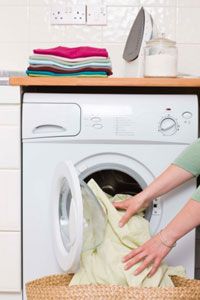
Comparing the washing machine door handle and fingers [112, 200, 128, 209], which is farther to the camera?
fingers [112, 200, 128, 209]

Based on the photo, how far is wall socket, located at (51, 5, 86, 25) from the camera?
2447 mm

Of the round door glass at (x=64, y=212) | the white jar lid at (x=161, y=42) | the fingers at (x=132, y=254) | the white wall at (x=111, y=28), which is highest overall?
the white wall at (x=111, y=28)

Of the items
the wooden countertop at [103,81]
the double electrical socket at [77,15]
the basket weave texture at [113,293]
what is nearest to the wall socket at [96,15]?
the double electrical socket at [77,15]

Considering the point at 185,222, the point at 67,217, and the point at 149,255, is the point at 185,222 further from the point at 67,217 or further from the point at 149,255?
the point at 67,217

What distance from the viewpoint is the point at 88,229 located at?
4.95 feet

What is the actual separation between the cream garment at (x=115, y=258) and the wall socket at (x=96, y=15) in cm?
113

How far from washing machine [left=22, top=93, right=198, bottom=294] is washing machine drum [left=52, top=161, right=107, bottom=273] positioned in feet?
0.08

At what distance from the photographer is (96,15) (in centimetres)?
245

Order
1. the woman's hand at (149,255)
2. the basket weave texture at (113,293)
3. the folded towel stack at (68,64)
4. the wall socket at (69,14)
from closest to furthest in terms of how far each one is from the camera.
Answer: the basket weave texture at (113,293) < the woman's hand at (149,255) < the folded towel stack at (68,64) < the wall socket at (69,14)

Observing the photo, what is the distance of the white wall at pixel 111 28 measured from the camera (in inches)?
97.0

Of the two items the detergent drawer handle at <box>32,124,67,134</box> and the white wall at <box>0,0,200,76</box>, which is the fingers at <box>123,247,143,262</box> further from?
the white wall at <box>0,0,200,76</box>

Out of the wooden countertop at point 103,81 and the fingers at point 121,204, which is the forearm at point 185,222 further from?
the wooden countertop at point 103,81

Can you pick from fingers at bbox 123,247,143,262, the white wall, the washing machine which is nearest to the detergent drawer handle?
the washing machine

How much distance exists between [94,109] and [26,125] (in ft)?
0.75
